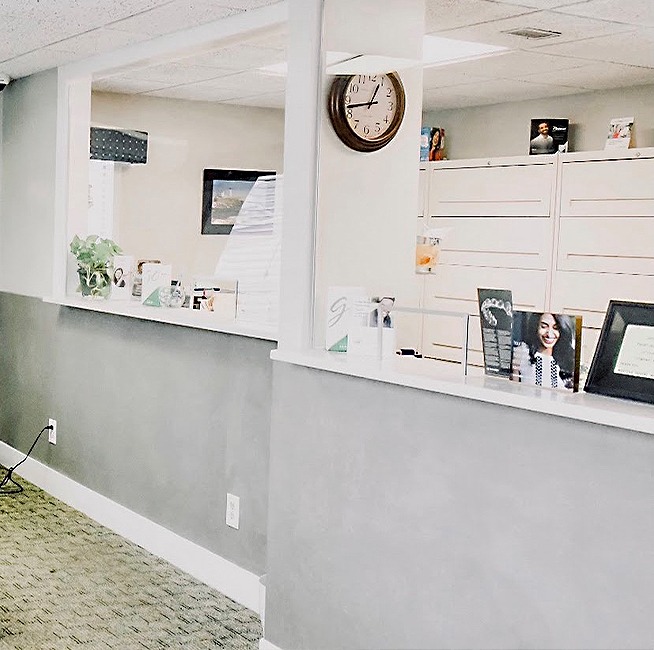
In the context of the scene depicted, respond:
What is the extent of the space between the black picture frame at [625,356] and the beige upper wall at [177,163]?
5.41 feet

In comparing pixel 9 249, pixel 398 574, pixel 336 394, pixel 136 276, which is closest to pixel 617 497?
pixel 398 574

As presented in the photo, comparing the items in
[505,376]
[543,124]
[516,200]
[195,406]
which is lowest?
[195,406]

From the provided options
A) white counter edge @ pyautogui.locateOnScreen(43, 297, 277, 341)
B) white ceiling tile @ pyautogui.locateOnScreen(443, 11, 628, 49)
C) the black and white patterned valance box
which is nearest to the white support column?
white counter edge @ pyautogui.locateOnScreen(43, 297, 277, 341)

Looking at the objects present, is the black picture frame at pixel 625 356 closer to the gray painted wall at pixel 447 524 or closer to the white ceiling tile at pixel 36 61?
the gray painted wall at pixel 447 524

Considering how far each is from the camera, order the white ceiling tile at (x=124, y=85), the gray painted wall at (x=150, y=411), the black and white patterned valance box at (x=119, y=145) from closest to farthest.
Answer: the gray painted wall at (x=150, y=411) → the white ceiling tile at (x=124, y=85) → the black and white patterned valance box at (x=119, y=145)

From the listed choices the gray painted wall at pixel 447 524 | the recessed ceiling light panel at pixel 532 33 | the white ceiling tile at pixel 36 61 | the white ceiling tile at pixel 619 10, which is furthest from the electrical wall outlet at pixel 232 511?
the white ceiling tile at pixel 36 61

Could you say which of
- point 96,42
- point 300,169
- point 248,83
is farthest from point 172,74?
point 300,169

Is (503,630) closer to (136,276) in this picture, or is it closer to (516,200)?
(516,200)

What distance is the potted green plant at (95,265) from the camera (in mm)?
4902

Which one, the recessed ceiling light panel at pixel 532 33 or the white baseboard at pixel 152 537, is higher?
the recessed ceiling light panel at pixel 532 33

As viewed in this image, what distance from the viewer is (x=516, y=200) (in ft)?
12.7

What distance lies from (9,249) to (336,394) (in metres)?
3.20

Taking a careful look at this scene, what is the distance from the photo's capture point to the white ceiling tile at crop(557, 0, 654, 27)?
3215 millimetres

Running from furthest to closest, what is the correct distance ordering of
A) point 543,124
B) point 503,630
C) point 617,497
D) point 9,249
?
point 9,249 < point 543,124 < point 503,630 < point 617,497
